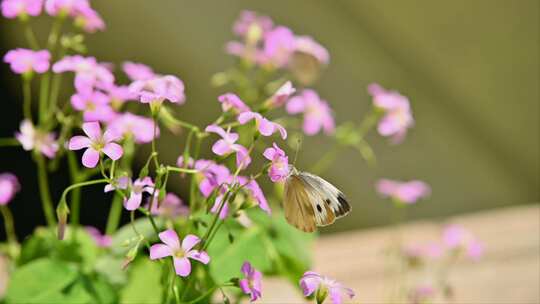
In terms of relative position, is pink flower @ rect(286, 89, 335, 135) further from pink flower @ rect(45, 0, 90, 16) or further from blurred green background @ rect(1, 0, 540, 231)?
blurred green background @ rect(1, 0, 540, 231)

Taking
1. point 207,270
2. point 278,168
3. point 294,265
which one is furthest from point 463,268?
point 278,168

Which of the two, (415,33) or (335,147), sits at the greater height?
(415,33)

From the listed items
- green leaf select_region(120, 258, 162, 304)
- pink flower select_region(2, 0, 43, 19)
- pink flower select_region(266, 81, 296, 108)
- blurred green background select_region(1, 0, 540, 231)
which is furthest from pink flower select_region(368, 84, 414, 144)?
blurred green background select_region(1, 0, 540, 231)

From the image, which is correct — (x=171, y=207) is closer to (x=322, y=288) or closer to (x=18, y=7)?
(x=322, y=288)

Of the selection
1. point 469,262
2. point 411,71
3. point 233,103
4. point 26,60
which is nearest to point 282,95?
point 233,103

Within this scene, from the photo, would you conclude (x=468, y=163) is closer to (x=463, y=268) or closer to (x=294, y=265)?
(x=463, y=268)

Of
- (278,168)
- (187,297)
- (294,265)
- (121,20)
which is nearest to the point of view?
(278,168)
